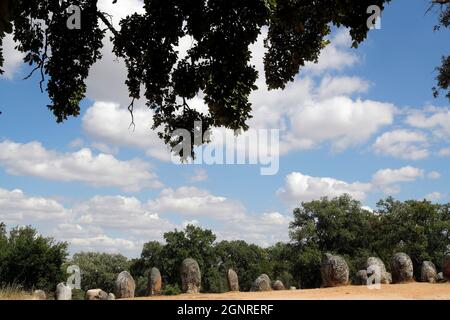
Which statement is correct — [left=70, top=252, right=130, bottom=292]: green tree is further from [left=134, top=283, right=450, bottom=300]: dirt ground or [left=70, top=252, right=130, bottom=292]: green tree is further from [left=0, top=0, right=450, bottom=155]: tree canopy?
[left=0, top=0, right=450, bottom=155]: tree canopy

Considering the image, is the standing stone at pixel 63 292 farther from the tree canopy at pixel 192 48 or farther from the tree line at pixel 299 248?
the tree canopy at pixel 192 48

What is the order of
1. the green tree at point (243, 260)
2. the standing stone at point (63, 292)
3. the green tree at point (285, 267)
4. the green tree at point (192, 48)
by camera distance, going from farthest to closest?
the green tree at point (243, 260)
the green tree at point (285, 267)
the standing stone at point (63, 292)
the green tree at point (192, 48)

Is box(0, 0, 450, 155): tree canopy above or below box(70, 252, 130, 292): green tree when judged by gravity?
→ above

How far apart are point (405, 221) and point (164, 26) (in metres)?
43.1

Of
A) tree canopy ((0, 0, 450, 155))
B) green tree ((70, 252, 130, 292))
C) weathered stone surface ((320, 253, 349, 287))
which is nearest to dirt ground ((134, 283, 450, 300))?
weathered stone surface ((320, 253, 349, 287))

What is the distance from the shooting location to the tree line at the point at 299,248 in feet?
114

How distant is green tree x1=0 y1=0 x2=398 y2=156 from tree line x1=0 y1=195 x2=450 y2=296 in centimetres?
2843

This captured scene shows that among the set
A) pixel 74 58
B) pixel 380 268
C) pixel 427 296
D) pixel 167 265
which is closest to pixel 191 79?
pixel 74 58

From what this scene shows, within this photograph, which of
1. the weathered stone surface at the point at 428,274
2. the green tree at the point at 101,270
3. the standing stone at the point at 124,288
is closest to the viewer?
the standing stone at the point at 124,288

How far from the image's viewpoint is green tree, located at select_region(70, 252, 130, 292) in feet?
228

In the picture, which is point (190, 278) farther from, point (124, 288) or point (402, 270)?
point (402, 270)

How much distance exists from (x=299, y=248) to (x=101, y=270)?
37.4m

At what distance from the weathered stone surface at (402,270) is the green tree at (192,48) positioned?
777 inches

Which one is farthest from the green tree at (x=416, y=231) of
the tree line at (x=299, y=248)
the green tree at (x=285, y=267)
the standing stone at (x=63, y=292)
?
the standing stone at (x=63, y=292)
